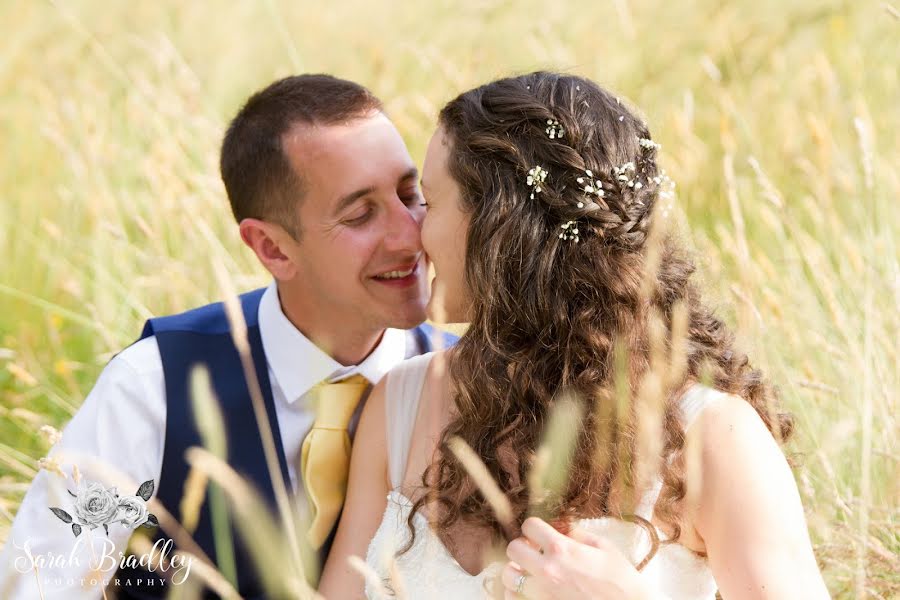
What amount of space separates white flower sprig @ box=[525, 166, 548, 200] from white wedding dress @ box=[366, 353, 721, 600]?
631mm

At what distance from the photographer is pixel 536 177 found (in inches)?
105

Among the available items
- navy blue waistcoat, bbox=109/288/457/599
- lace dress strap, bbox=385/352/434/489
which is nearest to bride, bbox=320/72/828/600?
lace dress strap, bbox=385/352/434/489

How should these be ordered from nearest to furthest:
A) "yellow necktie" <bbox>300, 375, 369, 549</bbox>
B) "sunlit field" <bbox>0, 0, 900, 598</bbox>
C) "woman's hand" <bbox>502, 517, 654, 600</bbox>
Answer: "woman's hand" <bbox>502, 517, 654, 600</bbox>
"yellow necktie" <bbox>300, 375, 369, 549</bbox>
"sunlit field" <bbox>0, 0, 900, 598</bbox>

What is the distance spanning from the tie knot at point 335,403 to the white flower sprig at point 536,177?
863mm

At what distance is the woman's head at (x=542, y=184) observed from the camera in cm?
265

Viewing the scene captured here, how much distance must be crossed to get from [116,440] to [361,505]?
27.1 inches

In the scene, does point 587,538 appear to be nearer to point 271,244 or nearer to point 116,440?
point 116,440

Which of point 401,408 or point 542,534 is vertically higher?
point 401,408

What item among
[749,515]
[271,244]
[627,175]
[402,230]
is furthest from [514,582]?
[271,244]

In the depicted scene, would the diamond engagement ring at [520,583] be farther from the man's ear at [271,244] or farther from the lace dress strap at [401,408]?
the man's ear at [271,244]

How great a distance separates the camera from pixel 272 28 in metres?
6.37

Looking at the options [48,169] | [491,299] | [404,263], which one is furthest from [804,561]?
[48,169]

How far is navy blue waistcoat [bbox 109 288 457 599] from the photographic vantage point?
301 cm

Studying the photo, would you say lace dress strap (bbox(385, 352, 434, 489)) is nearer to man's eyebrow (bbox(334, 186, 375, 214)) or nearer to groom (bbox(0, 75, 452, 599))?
groom (bbox(0, 75, 452, 599))
